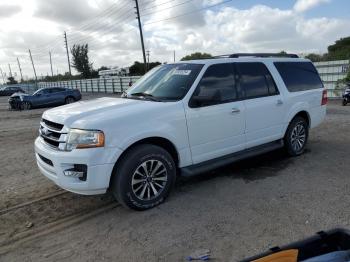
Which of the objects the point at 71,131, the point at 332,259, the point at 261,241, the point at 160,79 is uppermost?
the point at 160,79

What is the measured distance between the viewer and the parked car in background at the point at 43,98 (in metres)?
22.9

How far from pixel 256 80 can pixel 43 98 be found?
20090 millimetres

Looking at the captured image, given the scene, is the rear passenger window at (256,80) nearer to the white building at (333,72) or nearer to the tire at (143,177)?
the tire at (143,177)

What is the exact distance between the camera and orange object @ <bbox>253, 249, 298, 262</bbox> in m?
2.36

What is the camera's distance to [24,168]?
6.81 meters

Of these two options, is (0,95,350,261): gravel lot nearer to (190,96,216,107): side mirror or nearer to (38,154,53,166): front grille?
(38,154,53,166): front grille

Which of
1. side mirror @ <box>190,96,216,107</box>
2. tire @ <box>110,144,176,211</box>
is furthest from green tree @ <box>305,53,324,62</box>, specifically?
tire @ <box>110,144,176,211</box>

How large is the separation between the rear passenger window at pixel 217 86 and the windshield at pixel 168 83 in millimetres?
160

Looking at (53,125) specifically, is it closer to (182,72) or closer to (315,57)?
(182,72)

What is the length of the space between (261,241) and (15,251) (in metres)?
2.56

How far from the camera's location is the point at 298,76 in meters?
6.64

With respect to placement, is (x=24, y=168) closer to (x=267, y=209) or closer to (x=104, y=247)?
(x=104, y=247)

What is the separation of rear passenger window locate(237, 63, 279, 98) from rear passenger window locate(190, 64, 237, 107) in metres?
0.24

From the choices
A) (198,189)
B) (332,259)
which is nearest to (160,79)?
(198,189)
